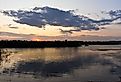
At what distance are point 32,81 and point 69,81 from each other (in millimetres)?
4065

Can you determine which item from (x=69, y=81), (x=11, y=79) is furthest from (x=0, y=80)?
(x=69, y=81)

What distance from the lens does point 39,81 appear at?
1459 inches

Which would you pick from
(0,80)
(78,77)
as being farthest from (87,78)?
(0,80)

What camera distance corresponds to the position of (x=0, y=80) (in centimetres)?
3716

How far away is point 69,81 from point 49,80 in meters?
2.50

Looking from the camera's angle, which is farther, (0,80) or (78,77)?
(78,77)

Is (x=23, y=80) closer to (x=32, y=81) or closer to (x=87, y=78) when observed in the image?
(x=32, y=81)

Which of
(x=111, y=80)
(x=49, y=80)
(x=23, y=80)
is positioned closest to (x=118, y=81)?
(x=111, y=80)

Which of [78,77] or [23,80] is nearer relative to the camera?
[23,80]

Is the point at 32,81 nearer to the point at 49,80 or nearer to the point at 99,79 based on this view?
the point at 49,80

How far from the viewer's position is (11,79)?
3847 cm

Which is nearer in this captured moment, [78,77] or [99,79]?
[99,79]

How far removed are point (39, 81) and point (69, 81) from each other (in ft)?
10.9

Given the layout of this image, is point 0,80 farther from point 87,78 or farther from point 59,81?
point 87,78
